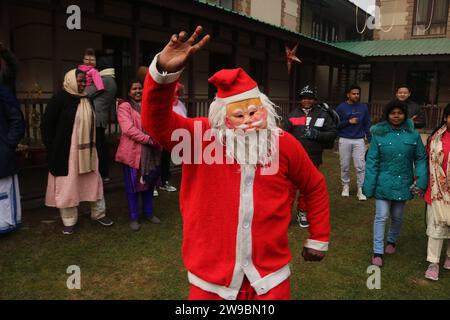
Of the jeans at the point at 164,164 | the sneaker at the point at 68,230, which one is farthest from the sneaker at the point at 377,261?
the sneaker at the point at 68,230

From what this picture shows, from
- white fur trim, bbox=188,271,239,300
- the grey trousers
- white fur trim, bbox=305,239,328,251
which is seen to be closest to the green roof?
the grey trousers

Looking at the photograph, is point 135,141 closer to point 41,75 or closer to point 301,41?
point 41,75

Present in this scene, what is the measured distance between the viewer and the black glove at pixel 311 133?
5.14m

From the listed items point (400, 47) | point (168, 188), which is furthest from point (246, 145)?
point (400, 47)

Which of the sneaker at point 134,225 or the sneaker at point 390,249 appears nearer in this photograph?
the sneaker at point 390,249

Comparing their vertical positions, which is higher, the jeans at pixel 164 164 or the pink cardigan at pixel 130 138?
the pink cardigan at pixel 130 138

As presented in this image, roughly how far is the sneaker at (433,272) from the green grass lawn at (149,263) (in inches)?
2.4

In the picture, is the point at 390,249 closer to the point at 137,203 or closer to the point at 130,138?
the point at 137,203

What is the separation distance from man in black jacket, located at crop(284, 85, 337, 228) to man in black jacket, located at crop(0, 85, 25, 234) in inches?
130

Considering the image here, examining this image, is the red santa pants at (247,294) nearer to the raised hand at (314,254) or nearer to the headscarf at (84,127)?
the raised hand at (314,254)

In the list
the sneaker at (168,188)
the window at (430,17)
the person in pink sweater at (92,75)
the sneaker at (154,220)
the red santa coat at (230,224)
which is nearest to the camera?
the red santa coat at (230,224)

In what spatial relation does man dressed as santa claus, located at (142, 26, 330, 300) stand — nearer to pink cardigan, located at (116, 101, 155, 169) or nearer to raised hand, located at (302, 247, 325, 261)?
raised hand, located at (302, 247, 325, 261)

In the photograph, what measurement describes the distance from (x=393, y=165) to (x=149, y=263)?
2.73m

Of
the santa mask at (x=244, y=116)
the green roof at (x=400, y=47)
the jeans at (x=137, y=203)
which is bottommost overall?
the jeans at (x=137, y=203)
